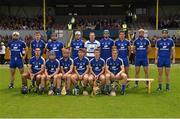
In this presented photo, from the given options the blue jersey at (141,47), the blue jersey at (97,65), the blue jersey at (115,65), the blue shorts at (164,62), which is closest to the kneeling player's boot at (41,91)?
the blue jersey at (97,65)

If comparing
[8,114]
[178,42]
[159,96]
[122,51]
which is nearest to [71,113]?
[8,114]

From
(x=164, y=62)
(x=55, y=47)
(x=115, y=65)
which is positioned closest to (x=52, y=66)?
(x=55, y=47)

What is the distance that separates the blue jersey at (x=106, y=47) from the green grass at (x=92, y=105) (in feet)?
6.21

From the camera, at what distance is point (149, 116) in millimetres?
9727

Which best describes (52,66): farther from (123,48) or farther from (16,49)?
(123,48)

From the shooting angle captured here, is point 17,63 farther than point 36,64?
Yes

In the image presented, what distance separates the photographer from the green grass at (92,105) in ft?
33.0

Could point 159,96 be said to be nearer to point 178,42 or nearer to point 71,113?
point 71,113

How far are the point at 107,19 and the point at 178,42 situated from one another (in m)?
8.67

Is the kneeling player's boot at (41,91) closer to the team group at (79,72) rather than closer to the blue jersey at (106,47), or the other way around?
the team group at (79,72)

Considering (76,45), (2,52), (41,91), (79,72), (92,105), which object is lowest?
(92,105)

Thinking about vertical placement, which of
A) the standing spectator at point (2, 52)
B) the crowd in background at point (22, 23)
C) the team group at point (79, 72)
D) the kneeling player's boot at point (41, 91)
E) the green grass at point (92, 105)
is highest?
the crowd in background at point (22, 23)

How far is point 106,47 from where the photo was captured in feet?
48.4

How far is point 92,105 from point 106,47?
13.1 ft
